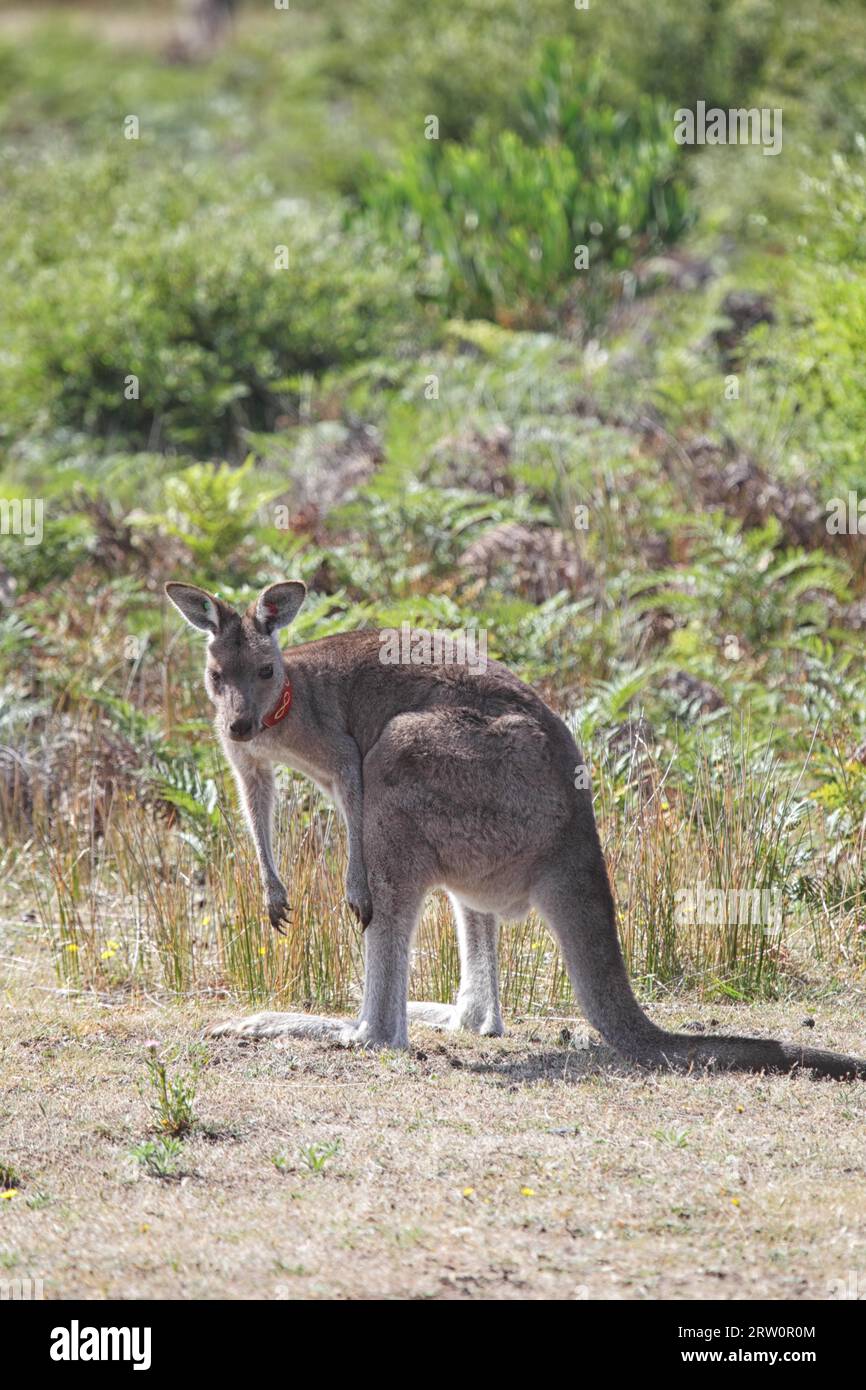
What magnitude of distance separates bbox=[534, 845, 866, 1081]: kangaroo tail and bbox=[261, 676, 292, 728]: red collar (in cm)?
110

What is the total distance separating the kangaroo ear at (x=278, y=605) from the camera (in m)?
5.92

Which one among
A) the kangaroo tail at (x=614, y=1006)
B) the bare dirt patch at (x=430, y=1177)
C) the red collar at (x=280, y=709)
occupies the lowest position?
the bare dirt patch at (x=430, y=1177)

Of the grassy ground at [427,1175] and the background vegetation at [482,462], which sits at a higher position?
the background vegetation at [482,462]

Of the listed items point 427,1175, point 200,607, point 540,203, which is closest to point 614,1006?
point 427,1175

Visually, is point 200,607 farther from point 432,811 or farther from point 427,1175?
point 427,1175

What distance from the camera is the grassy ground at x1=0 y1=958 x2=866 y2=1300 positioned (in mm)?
3943

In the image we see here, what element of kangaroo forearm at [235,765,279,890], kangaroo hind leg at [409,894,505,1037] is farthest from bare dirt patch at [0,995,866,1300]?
kangaroo forearm at [235,765,279,890]

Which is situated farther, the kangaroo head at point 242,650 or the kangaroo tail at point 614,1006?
the kangaroo head at point 242,650

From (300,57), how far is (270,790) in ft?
84.1

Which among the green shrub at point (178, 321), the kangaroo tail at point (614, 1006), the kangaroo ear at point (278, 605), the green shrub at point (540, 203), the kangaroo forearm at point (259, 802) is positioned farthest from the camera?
the green shrub at point (540, 203)

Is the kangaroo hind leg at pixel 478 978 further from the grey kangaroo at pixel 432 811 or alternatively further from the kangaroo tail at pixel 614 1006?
the kangaroo tail at pixel 614 1006

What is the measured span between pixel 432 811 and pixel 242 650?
35.4 inches

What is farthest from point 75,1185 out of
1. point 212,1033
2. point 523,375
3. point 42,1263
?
point 523,375

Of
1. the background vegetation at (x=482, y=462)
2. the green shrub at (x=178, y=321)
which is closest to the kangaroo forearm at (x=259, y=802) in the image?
the background vegetation at (x=482, y=462)
